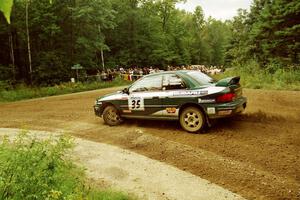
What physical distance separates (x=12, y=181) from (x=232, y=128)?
6.64 meters

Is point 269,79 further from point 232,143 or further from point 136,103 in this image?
point 232,143

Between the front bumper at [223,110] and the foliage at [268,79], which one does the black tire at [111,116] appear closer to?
the front bumper at [223,110]

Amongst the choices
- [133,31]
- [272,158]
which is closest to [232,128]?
[272,158]

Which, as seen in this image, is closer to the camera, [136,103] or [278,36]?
[136,103]

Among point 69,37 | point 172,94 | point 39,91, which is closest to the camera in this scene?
point 172,94

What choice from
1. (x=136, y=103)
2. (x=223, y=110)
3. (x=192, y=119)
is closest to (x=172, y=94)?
(x=192, y=119)

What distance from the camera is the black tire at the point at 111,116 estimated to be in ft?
35.1

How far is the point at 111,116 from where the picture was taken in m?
10.8

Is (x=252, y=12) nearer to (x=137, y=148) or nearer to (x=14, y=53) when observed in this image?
(x=14, y=53)

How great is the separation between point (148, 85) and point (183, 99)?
1.40 metres

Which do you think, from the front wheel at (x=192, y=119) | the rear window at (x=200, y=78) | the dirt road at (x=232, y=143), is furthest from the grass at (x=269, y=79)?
the front wheel at (x=192, y=119)

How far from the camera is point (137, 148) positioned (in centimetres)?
850

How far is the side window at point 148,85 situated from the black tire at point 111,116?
1042 mm

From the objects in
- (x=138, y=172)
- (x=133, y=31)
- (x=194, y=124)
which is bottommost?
(x=138, y=172)
